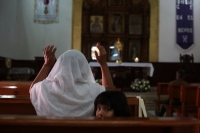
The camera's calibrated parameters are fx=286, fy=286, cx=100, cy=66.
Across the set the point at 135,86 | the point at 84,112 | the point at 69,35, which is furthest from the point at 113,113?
the point at 69,35

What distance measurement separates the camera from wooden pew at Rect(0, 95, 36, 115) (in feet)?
9.52

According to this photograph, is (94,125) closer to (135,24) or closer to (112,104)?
(112,104)

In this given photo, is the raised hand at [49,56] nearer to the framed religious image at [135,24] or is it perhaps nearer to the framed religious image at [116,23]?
the framed religious image at [116,23]

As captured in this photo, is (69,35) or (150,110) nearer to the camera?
(150,110)

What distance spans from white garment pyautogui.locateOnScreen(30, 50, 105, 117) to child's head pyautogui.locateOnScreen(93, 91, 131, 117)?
15 cm

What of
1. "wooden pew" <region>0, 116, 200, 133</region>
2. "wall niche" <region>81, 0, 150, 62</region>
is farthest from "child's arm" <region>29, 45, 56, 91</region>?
"wall niche" <region>81, 0, 150, 62</region>

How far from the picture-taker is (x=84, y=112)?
2316mm

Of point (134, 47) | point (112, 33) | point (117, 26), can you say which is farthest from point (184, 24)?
point (112, 33)

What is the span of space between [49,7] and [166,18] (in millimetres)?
5467

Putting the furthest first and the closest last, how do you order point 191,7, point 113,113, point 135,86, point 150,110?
point 191,7 → point 135,86 → point 150,110 → point 113,113

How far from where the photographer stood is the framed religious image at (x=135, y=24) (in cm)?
1344

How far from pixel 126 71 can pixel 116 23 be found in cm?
247

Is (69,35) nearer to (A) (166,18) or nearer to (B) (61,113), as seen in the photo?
(A) (166,18)

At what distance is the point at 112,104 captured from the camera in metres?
2.20
